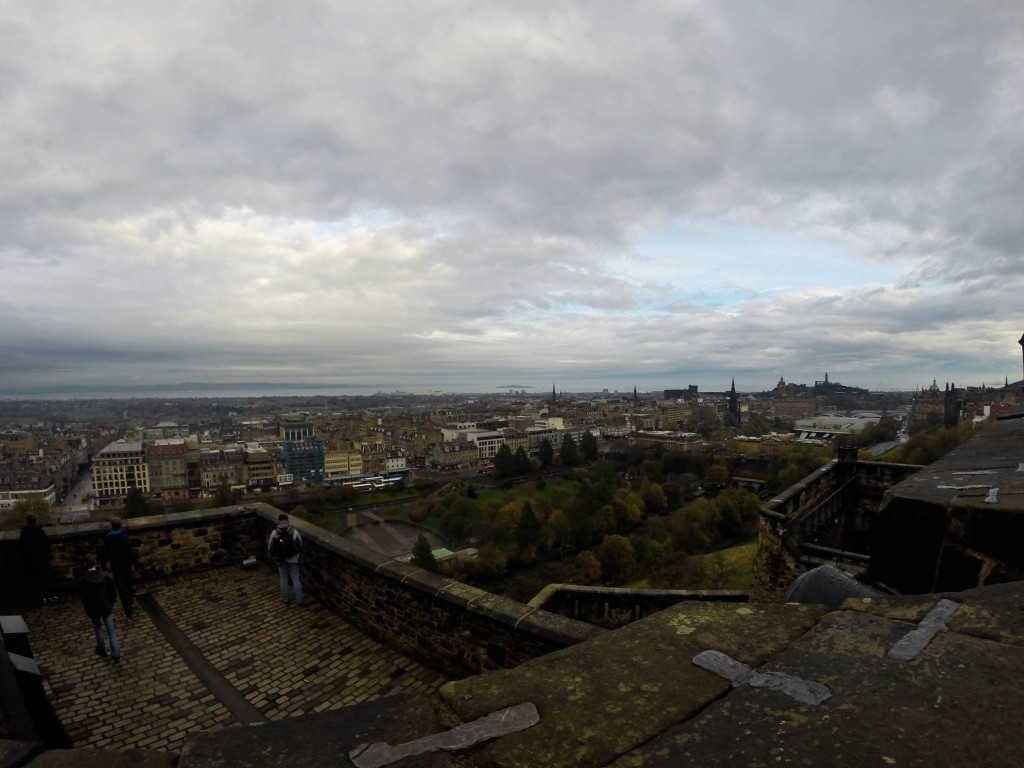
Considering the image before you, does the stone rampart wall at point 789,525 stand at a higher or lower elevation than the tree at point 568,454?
higher

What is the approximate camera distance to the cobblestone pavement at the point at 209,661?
3.85 m

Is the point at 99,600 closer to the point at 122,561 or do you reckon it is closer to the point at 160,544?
the point at 122,561

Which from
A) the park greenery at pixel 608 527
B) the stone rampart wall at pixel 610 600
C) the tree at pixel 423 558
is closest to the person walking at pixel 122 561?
the stone rampart wall at pixel 610 600

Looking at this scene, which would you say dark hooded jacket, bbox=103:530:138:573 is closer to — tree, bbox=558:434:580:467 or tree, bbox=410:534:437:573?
tree, bbox=410:534:437:573

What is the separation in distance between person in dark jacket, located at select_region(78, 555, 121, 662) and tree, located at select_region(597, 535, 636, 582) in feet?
98.2

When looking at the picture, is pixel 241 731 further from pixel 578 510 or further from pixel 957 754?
pixel 578 510

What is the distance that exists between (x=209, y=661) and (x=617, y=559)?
97.3ft

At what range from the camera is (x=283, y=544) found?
214 inches

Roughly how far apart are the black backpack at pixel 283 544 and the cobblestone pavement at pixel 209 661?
0.64 metres

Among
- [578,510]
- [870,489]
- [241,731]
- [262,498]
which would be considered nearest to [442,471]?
[262,498]

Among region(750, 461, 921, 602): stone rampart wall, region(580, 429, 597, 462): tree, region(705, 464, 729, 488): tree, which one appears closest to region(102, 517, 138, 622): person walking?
region(750, 461, 921, 602): stone rampart wall

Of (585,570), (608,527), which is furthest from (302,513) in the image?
(608,527)

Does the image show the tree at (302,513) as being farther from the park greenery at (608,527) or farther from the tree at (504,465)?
the tree at (504,465)

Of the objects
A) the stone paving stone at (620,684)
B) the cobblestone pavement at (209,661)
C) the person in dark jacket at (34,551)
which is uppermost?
the stone paving stone at (620,684)
